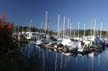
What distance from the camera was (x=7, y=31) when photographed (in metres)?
11.3

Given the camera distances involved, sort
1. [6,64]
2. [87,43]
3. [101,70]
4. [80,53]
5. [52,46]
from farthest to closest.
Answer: [87,43], [52,46], [80,53], [101,70], [6,64]

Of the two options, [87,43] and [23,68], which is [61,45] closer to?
[87,43]

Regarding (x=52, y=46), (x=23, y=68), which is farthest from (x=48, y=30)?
(x=23, y=68)

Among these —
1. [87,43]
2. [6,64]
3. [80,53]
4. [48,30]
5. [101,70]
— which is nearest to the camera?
[6,64]

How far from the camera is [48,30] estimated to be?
99.8 meters

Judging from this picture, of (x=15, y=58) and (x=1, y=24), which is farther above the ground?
(x=1, y=24)

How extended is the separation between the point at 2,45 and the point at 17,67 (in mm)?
1092

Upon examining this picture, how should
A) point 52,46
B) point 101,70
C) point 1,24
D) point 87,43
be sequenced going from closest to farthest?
1. point 1,24
2. point 101,70
3. point 52,46
4. point 87,43

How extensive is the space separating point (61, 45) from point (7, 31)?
5617 centimetres

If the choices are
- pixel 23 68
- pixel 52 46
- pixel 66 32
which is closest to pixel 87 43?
pixel 52 46

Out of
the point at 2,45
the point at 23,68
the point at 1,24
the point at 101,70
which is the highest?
the point at 1,24

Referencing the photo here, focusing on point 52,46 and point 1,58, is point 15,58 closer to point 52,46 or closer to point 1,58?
point 1,58

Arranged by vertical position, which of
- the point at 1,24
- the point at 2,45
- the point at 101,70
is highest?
the point at 1,24

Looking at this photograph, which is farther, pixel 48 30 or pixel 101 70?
pixel 48 30
